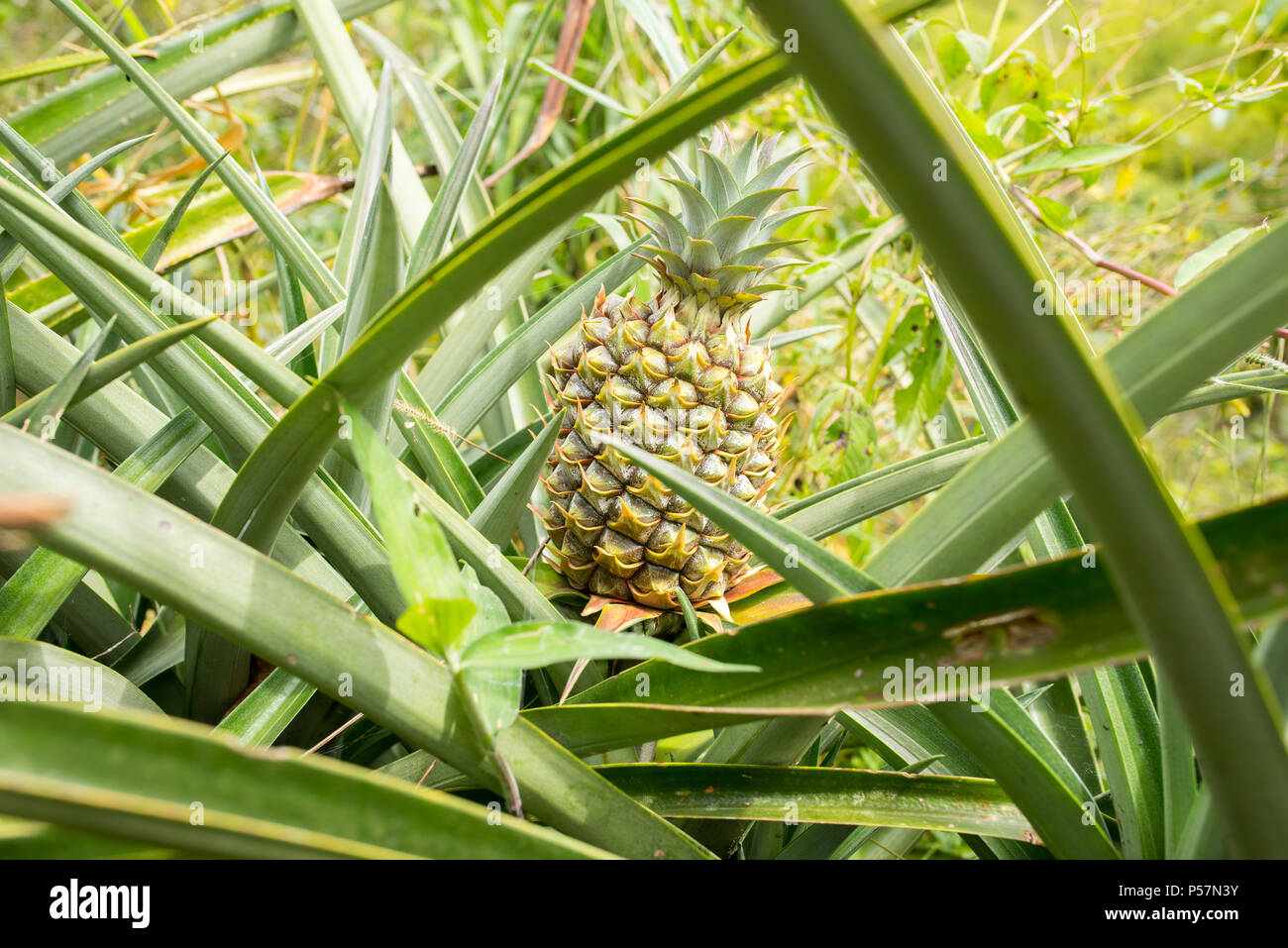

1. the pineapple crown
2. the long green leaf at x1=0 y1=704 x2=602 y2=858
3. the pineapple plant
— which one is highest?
the pineapple crown

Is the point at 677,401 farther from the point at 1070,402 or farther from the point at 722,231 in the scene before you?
the point at 1070,402

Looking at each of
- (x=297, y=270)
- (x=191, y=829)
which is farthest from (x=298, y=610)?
(x=297, y=270)

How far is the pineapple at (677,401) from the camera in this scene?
625mm

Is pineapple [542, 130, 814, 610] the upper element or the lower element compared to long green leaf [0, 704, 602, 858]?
upper

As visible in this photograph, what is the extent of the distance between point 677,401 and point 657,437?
33 mm

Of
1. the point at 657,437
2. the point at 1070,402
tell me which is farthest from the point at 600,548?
the point at 1070,402

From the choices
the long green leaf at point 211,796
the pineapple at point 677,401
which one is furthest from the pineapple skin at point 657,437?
the long green leaf at point 211,796

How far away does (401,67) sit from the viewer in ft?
3.37

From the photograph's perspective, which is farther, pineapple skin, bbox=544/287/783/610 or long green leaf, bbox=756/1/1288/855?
pineapple skin, bbox=544/287/783/610

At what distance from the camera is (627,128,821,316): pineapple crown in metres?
0.65

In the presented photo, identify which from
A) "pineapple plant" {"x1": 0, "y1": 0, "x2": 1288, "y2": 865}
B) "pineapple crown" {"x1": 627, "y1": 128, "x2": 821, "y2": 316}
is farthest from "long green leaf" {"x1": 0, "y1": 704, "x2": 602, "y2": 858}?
"pineapple crown" {"x1": 627, "y1": 128, "x2": 821, "y2": 316}

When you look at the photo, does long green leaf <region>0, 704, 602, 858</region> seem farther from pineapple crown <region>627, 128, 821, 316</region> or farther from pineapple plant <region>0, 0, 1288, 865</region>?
pineapple crown <region>627, 128, 821, 316</region>

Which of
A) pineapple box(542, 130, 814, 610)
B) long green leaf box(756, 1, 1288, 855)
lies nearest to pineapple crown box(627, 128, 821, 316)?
pineapple box(542, 130, 814, 610)

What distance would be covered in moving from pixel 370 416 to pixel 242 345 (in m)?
0.12
